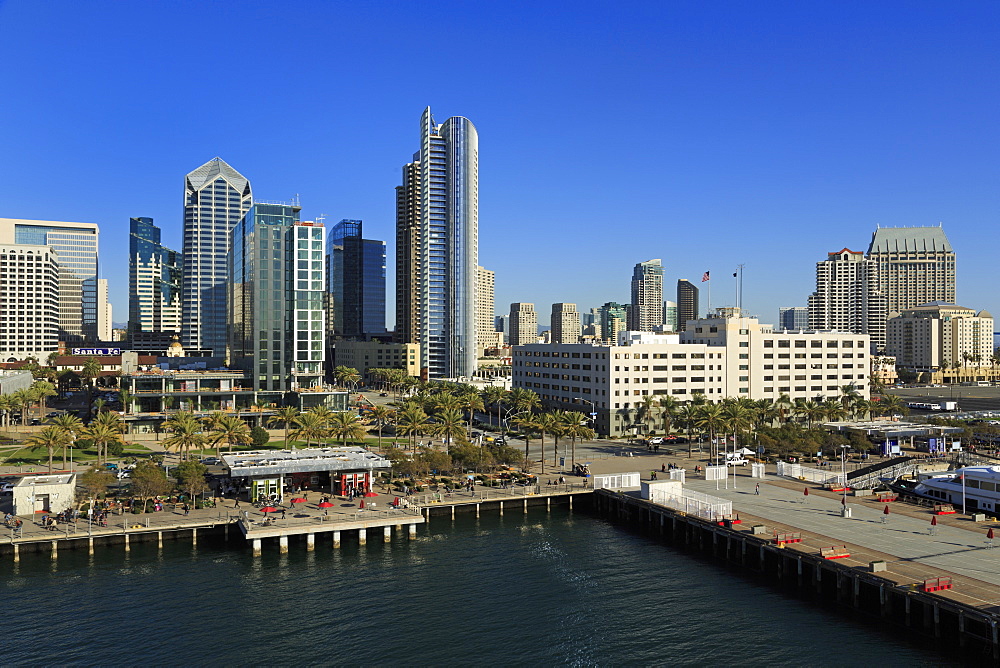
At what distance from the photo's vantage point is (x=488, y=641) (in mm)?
59000

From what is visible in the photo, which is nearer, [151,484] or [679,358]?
[151,484]

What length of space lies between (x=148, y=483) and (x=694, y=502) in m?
63.0

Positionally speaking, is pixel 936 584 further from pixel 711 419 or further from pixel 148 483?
pixel 148 483

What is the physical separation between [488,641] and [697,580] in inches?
956

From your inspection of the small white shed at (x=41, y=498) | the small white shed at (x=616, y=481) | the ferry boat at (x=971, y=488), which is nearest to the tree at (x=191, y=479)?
the small white shed at (x=41, y=498)

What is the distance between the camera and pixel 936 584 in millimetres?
60281

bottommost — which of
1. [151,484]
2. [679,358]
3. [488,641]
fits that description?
[488,641]

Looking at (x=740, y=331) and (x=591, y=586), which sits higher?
(x=740, y=331)

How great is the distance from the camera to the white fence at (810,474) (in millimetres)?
107562

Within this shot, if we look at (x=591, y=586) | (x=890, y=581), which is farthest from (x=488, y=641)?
(x=890, y=581)

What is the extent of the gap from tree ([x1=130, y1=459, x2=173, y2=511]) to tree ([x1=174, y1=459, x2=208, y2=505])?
59.9 inches

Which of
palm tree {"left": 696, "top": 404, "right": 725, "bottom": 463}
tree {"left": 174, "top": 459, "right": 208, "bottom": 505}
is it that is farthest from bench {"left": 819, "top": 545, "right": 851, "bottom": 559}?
tree {"left": 174, "top": 459, "right": 208, "bottom": 505}

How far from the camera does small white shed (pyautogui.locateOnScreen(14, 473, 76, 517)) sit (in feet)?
281

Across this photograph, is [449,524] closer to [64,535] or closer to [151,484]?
[151,484]
